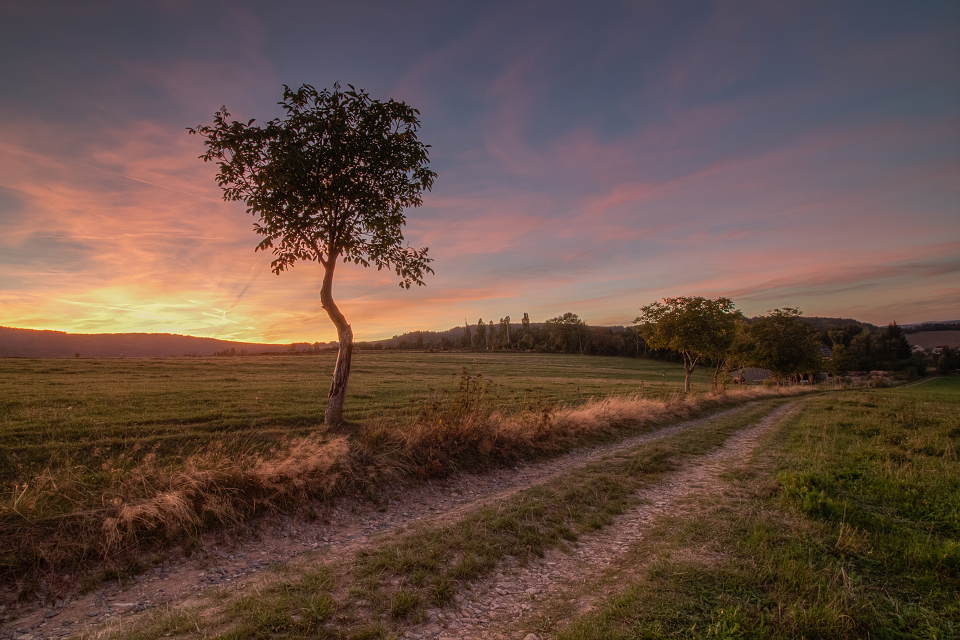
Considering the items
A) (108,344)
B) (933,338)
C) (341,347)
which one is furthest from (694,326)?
(933,338)

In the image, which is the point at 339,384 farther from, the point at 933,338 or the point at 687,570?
the point at 933,338

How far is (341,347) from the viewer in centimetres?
1127

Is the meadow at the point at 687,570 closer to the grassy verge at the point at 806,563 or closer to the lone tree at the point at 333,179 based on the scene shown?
the grassy verge at the point at 806,563

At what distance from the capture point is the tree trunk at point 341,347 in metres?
11.2

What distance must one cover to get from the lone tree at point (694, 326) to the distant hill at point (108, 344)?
55426 millimetres

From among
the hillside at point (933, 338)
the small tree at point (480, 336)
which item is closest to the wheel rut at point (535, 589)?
the small tree at point (480, 336)

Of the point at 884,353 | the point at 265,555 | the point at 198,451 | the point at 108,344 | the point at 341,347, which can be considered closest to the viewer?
the point at 265,555

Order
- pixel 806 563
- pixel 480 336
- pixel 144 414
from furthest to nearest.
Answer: pixel 480 336 → pixel 144 414 → pixel 806 563

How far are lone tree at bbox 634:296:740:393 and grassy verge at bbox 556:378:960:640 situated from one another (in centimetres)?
2182

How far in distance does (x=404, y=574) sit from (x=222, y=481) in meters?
3.73

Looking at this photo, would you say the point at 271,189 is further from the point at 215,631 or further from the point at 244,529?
the point at 215,631

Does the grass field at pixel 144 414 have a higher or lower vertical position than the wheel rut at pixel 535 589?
higher

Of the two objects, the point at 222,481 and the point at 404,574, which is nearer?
the point at 404,574

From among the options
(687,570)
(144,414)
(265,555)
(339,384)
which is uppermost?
(339,384)
